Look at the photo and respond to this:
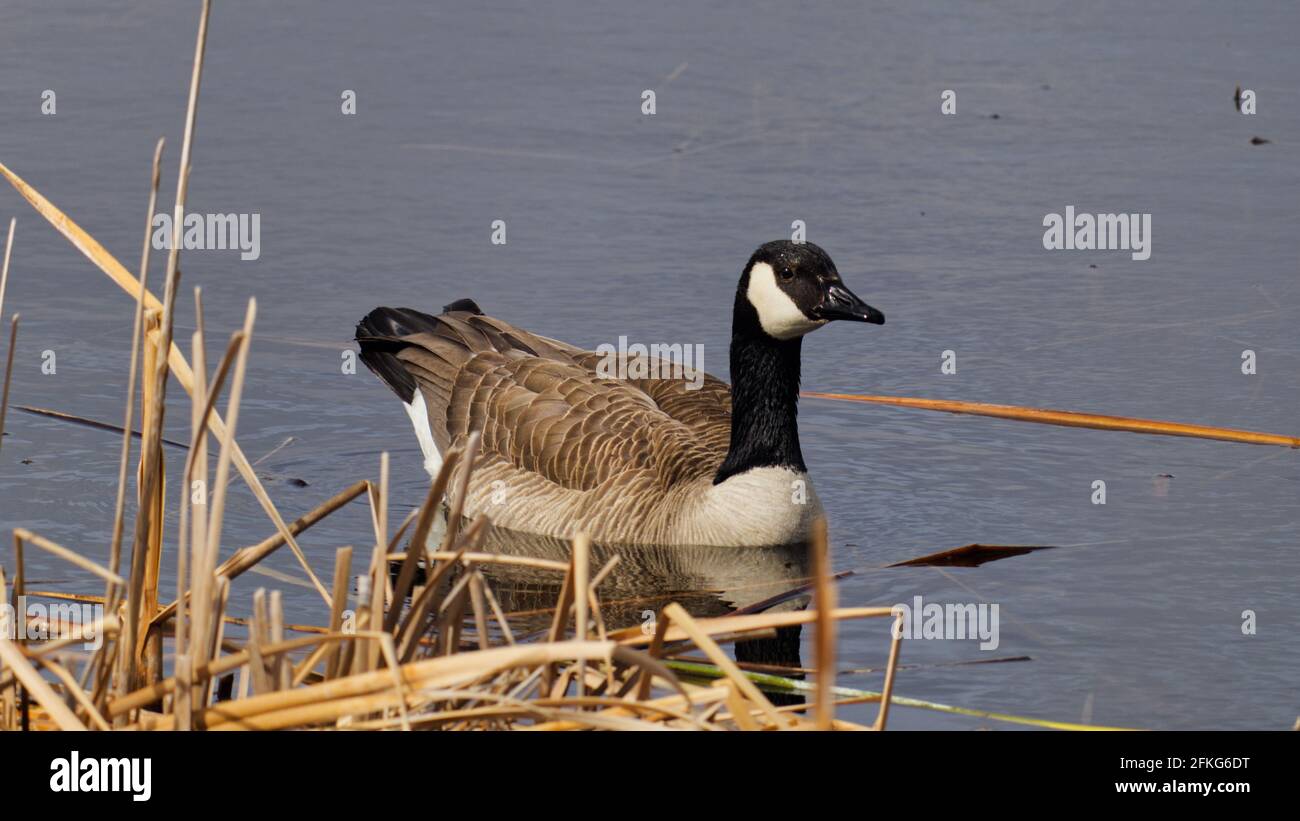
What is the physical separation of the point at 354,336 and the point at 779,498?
2.99 metres

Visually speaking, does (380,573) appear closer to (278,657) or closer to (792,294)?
(278,657)

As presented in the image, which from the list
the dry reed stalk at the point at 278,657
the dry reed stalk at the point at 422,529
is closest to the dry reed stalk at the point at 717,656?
the dry reed stalk at the point at 422,529

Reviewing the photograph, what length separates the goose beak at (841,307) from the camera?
8.10 m

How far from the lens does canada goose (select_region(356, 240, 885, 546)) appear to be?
8.59m

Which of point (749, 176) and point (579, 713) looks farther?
point (749, 176)

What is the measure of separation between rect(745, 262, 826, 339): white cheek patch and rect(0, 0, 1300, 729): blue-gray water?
916 mm

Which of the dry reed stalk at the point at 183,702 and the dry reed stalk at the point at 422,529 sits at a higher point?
the dry reed stalk at the point at 422,529

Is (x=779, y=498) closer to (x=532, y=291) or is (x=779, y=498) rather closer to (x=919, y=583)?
(x=919, y=583)

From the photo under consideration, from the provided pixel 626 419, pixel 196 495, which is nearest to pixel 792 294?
pixel 626 419

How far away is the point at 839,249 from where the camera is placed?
38.1 feet

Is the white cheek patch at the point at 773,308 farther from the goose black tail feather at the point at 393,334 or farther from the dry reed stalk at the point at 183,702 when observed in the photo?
the dry reed stalk at the point at 183,702

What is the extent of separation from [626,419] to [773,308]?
99 cm

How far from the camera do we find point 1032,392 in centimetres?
974
